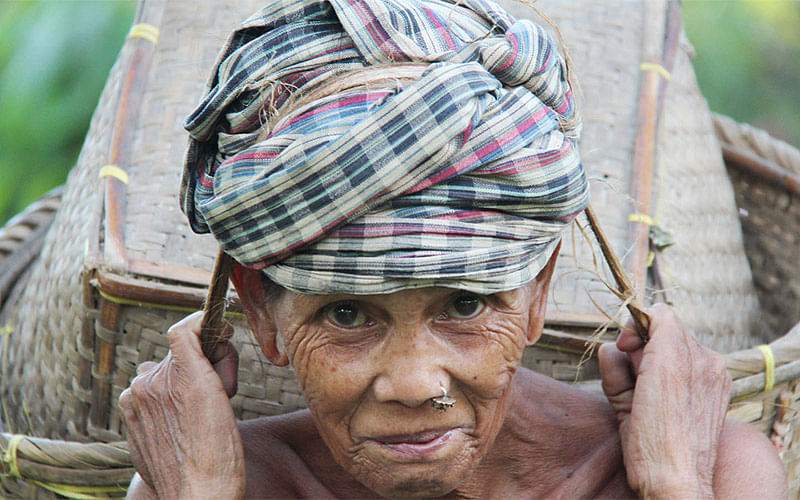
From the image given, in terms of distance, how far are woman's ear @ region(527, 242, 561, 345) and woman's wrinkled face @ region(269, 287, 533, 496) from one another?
0.09m

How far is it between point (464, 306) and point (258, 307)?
43 centimetres

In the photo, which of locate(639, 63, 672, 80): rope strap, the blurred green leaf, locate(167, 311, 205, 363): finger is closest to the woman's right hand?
locate(167, 311, 205, 363): finger

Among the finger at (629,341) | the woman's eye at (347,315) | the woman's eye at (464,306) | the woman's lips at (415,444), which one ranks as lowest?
the finger at (629,341)

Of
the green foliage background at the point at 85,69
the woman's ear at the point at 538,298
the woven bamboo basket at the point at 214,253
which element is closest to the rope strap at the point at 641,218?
the woven bamboo basket at the point at 214,253

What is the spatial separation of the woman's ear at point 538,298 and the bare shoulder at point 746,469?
499 mm

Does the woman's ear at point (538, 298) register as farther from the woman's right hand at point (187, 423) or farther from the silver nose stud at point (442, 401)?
the woman's right hand at point (187, 423)

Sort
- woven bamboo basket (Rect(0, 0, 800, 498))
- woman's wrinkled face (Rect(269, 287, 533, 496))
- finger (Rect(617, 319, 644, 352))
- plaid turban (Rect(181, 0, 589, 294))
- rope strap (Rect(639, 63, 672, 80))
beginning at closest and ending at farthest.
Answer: plaid turban (Rect(181, 0, 589, 294)) → woman's wrinkled face (Rect(269, 287, 533, 496)) → finger (Rect(617, 319, 644, 352)) → woven bamboo basket (Rect(0, 0, 800, 498)) → rope strap (Rect(639, 63, 672, 80))

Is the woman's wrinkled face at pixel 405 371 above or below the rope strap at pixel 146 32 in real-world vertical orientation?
below

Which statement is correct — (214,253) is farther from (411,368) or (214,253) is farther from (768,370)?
(768,370)

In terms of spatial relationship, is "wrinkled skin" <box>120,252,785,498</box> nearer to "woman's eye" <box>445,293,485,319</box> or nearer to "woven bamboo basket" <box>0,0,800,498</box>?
"woman's eye" <box>445,293,485,319</box>

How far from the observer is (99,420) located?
277 cm

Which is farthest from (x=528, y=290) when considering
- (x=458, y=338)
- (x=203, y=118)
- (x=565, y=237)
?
(x=565, y=237)

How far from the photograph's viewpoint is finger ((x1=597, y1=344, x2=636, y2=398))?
2105 mm

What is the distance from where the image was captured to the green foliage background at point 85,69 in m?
5.82
